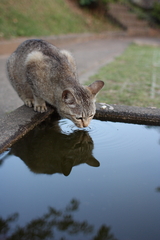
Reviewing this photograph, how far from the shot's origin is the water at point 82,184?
63.8 inches

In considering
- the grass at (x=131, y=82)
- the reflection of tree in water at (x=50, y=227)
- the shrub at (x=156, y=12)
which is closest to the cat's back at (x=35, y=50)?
the grass at (x=131, y=82)

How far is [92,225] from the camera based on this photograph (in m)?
1.64

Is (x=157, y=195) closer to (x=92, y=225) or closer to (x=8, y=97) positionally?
(x=92, y=225)

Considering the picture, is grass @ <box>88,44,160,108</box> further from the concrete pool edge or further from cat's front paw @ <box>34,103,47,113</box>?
cat's front paw @ <box>34,103,47,113</box>

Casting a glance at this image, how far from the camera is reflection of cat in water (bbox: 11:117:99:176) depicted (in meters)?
2.26

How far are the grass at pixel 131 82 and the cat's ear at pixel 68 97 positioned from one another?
1633 mm

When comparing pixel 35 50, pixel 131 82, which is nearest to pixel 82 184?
pixel 35 50

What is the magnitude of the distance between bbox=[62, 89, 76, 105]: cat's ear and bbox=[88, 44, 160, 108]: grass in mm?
1633

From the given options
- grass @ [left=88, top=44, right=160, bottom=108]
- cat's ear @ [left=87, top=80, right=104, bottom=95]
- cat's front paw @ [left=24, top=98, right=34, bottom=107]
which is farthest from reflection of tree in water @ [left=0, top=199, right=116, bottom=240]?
grass @ [left=88, top=44, right=160, bottom=108]

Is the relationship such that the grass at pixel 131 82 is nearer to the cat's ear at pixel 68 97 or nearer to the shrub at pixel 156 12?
the cat's ear at pixel 68 97

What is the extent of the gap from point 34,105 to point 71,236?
1.83 meters

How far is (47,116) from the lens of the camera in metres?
3.15

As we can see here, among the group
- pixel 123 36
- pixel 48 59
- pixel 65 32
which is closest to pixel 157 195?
pixel 48 59

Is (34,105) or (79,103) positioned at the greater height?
(79,103)
